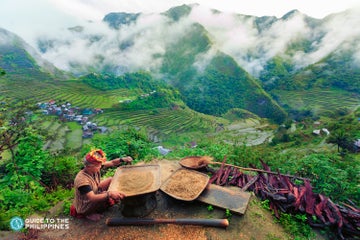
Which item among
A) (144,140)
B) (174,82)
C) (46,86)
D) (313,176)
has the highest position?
(313,176)

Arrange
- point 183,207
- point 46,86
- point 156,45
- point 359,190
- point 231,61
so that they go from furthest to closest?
point 156,45, point 231,61, point 46,86, point 359,190, point 183,207

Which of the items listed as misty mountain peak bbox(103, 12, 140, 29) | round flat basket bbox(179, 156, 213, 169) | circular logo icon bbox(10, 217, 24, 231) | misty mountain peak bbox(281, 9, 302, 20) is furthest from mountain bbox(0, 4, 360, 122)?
circular logo icon bbox(10, 217, 24, 231)

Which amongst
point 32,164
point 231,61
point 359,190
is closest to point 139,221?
point 32,164

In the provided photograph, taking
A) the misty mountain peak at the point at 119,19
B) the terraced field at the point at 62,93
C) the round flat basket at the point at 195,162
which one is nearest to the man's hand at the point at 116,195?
the round flat basket at the point at 195,162

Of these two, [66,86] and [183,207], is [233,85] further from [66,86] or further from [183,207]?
[183,207]

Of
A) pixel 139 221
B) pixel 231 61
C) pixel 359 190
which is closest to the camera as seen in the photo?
pixel 139 221

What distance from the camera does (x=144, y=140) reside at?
7.81 metres

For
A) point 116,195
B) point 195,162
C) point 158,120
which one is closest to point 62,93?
point 158,120

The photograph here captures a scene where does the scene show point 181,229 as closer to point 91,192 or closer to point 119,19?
point 91,192

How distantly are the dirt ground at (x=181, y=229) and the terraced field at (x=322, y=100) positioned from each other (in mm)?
66834

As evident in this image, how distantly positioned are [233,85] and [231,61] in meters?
16.2

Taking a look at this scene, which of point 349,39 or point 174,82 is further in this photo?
point 174,82

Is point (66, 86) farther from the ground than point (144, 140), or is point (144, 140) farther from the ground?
point (144, 140)

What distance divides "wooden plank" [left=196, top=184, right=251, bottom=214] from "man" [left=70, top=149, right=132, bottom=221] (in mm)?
1597
